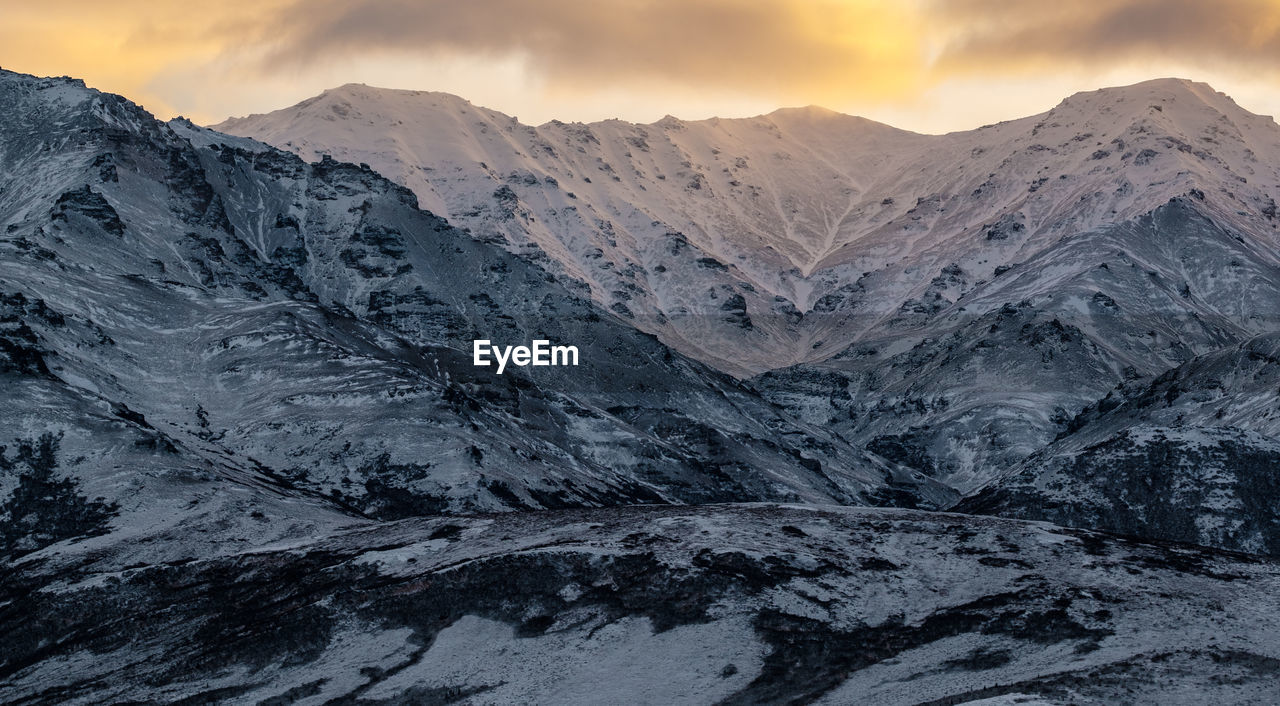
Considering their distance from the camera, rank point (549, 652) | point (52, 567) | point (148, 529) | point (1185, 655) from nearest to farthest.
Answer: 1. point (1185, 655)
2. point (549, 652)
3. point (52, 567)
4. point (148, 529)

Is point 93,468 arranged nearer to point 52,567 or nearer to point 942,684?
point 52,567

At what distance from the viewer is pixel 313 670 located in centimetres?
9800

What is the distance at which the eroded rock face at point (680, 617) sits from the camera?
85.8 metres

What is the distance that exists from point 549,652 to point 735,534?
69.8ft

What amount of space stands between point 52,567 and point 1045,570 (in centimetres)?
8519

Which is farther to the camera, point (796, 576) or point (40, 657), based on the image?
point (40, 657)

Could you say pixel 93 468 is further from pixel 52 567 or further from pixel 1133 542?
pixel 1133 542

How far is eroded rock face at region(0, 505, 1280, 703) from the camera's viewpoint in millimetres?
85812

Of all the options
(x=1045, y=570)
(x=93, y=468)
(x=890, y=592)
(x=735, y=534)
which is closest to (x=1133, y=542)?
(x=1045, y=570)

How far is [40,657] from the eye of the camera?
112812 millimetres

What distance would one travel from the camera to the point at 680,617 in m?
98.1

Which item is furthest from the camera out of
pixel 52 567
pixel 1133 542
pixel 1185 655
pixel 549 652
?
pixel 52 567

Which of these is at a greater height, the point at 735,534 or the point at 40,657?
the point at 735,534

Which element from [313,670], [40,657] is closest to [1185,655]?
[313,670]
